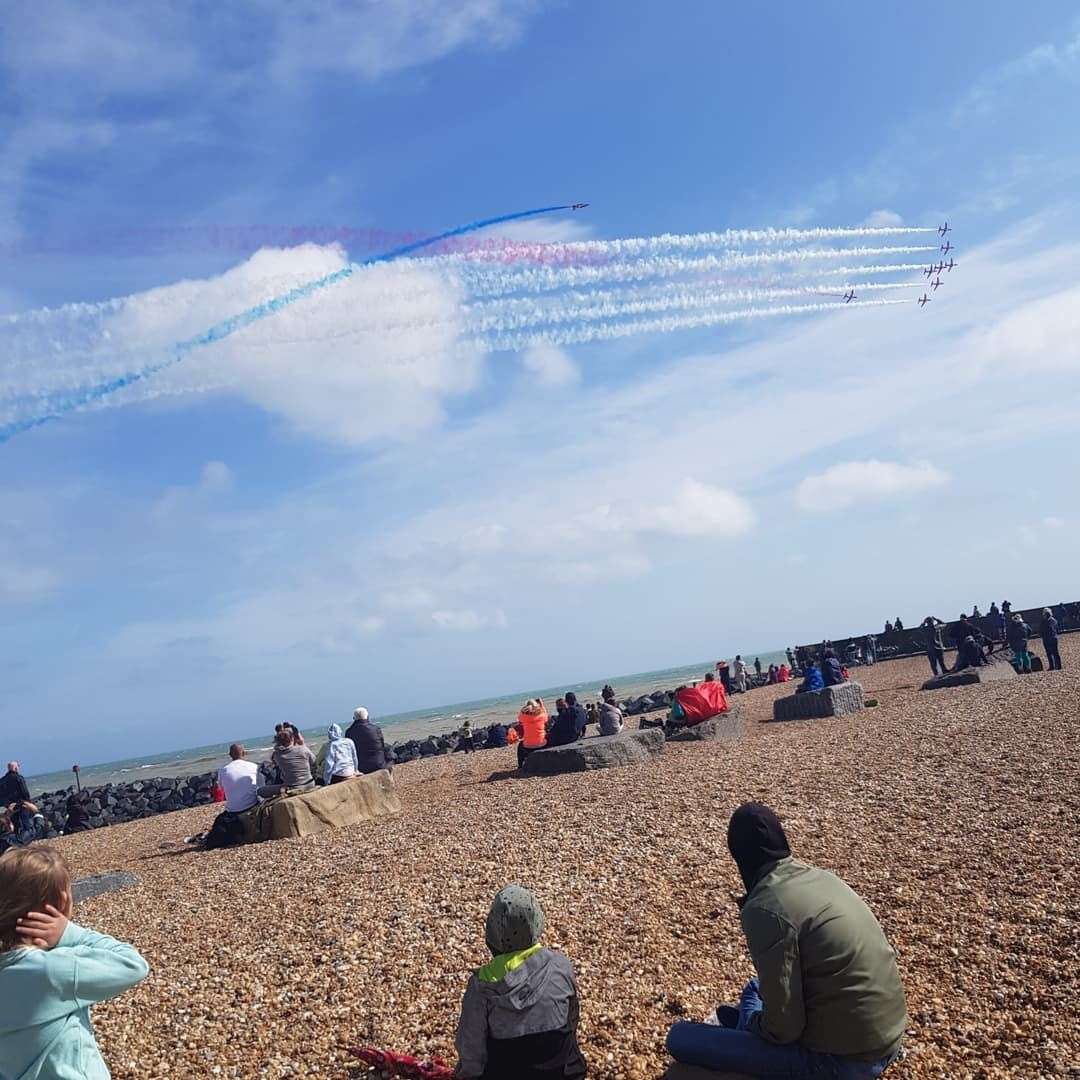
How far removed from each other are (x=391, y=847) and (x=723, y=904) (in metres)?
4.75

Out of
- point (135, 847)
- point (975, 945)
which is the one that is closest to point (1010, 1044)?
point (975, 945)

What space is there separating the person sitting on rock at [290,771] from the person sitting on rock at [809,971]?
11.2 metres

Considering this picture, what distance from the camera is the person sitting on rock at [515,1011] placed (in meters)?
4.11

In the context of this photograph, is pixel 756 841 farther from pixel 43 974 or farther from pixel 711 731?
pixel 711 731

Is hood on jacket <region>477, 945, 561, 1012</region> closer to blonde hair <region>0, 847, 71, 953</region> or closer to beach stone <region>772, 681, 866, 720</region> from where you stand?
blonde hair <region>0, 847, 71, 953</region>

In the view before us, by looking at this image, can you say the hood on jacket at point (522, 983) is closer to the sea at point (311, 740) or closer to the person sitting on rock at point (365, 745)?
the person sitting on rock at point (365, 745)

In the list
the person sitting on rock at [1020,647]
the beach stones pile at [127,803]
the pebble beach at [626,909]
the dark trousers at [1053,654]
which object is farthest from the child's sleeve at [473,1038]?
the beach stones pile at [127,803]

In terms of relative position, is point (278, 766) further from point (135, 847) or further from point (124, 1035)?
point (124, 1035)

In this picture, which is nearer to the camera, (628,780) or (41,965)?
(41,965)

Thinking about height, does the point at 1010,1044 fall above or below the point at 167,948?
below

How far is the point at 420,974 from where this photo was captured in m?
6.23

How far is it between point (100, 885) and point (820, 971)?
10155 mm

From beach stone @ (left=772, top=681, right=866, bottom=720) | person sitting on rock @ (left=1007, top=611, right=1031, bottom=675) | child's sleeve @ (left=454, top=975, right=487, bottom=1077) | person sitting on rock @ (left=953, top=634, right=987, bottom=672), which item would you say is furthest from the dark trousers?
child's sleeve @ (left=454, top=975, right=487, bottom=1077)

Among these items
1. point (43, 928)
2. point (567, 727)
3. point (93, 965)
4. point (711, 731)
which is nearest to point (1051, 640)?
point (711, 731)
